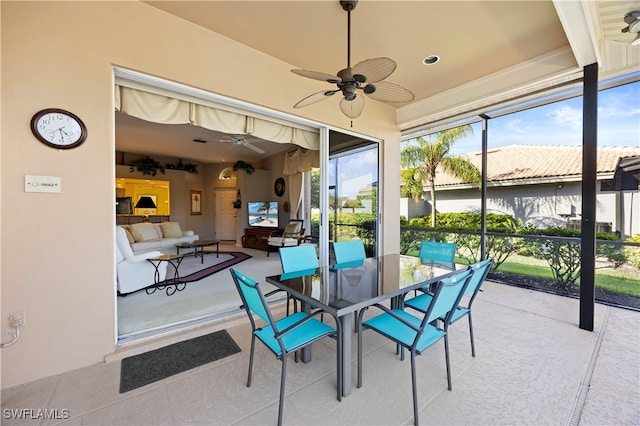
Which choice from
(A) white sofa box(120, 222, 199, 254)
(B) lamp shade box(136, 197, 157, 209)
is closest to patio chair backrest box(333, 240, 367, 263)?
(A) white sofa box(120, 222, 199, 254)

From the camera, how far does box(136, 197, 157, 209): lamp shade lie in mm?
7828

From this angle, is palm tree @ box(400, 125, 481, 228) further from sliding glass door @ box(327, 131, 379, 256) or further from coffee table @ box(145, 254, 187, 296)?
coffee table @ box(145, 254, 187, 296)

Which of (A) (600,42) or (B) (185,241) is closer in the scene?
(A) (600,42)

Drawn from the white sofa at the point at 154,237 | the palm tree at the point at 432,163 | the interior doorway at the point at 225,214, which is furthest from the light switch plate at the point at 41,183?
the interior doorway at the point at 225,214

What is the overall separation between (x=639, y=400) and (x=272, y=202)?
7.20 metres

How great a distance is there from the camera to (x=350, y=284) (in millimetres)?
1871

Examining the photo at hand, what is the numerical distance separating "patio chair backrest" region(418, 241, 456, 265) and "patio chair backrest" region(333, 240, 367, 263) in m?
0.74

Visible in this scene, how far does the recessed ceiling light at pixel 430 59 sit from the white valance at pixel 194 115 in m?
1.67

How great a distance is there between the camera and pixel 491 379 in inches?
69.7

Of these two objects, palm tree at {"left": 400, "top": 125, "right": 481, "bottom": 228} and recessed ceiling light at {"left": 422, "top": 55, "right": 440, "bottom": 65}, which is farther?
palm tree at {"left": 400, "top": 125, "right": 481, "bottom": 228}

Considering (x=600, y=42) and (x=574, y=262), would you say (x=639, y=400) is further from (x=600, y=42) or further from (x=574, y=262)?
(x=600, y=42)

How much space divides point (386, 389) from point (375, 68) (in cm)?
221

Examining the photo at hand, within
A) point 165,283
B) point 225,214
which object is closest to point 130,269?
point 165,283

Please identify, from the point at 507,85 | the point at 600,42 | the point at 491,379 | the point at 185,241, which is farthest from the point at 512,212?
the point at 185,241
